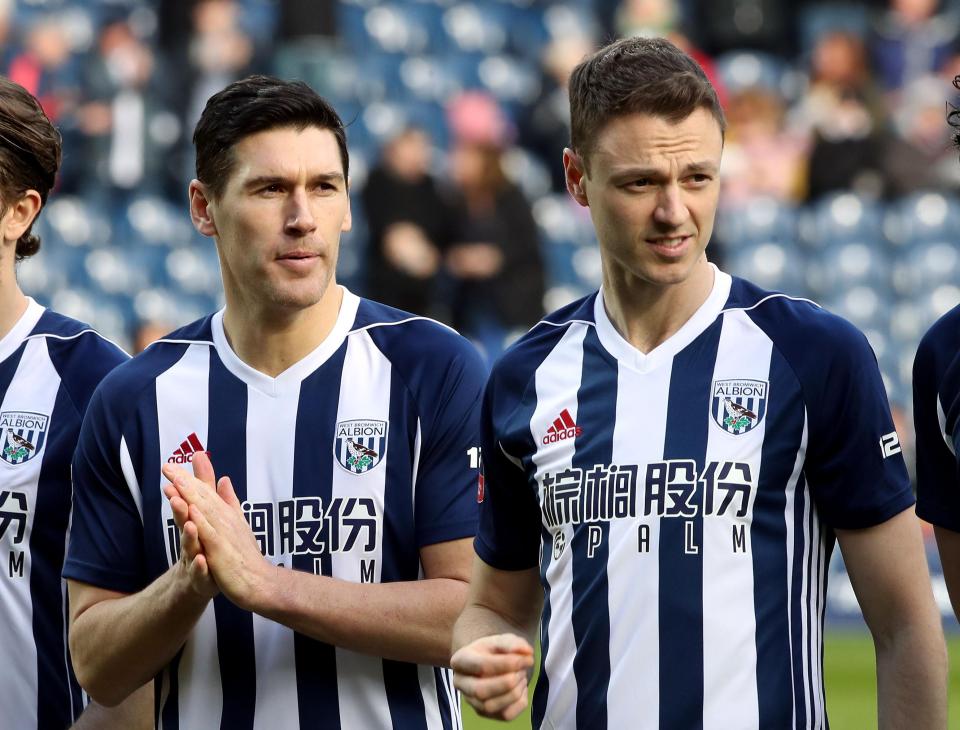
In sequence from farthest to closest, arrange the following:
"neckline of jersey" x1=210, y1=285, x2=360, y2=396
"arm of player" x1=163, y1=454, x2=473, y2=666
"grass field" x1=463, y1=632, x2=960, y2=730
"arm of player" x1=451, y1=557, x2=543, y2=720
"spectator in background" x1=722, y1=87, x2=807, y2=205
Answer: "spectator in background" x1=722, y1=87, x2=807, y2=205
"grass field" x1=463, y1=632, x2=960, y2=730
"neckline of jersey" x1=210, y1=285, x2=360, y2=396
"arm of player" x1=163, y1=454, x2=473, y2=666
"arm of player" x1=451, y1=557, x2=543, y2=720

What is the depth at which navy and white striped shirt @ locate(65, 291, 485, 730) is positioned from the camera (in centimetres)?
310

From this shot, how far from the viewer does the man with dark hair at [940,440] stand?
10.3 ft

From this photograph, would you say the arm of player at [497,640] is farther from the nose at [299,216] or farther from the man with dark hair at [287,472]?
the nose at [299,216]

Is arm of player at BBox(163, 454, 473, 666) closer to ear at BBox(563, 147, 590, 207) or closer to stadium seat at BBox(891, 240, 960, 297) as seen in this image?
ear at BBox(563, 147, 590, 207)

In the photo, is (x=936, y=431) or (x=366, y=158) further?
(x=366, y=158)

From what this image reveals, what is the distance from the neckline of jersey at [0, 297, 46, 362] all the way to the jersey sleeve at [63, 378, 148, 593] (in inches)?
15.3

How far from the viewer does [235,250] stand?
3229mm

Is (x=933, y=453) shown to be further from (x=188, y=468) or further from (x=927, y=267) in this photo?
(x=927, y=267)

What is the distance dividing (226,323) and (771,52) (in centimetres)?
953

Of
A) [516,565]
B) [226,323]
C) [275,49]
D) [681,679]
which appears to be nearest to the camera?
[681,679]

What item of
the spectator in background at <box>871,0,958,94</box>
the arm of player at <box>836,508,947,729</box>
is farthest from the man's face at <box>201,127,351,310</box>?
the spectator in background at <box>871,0,958,94</box>

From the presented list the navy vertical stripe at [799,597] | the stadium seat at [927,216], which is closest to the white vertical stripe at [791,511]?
the navy vertical stripe at [799,597]

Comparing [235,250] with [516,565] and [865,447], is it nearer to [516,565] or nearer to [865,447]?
[516,565]

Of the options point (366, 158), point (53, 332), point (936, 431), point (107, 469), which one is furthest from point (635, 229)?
point (366, 158)
